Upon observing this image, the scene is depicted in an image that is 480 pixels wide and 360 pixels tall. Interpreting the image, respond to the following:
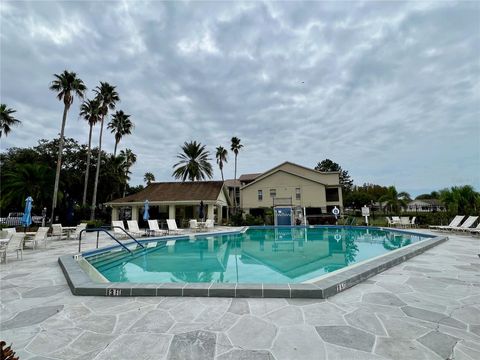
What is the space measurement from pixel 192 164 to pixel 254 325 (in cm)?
3320

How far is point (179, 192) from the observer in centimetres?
3025

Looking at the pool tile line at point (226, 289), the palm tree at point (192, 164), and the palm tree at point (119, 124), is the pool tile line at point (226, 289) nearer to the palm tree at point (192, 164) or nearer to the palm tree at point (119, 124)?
the palm tree at point (192, 164)

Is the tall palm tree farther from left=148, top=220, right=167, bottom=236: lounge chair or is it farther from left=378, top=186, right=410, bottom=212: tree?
left=378, top=186, right=410, bottom=212: tree

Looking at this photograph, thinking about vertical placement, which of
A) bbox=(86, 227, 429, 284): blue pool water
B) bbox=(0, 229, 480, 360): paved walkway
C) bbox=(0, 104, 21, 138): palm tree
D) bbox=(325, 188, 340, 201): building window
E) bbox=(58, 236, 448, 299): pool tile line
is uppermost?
bbox=(0, 104, 21, 138): palm tree

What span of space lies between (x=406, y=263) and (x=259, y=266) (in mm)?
4463

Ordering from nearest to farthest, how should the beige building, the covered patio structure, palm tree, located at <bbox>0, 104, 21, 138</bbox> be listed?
palm tree, located at <bbox>0, 104, 21, 138</bbox>
the covered patio structure
the beige building

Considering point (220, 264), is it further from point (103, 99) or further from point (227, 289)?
point (103, 99)

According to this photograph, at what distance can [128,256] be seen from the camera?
35.6 ft

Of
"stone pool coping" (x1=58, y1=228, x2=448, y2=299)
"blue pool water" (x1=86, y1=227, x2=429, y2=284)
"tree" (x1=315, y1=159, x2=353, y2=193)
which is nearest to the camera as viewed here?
"stone pool coping" (x1=58, y1=228, x2=448, y2=299)

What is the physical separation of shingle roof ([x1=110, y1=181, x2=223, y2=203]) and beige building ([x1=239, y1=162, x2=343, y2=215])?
564cm

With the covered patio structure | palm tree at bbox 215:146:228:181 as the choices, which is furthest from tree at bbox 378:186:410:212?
palm tree at bbox 215:146:228:181

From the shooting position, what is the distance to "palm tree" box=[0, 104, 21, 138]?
25062 millimetres

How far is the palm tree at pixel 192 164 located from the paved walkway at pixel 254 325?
30.5 meters

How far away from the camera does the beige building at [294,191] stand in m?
32.1
